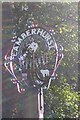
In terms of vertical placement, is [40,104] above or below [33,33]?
below

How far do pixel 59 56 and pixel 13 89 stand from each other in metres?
0.47

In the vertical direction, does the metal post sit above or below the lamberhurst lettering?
below

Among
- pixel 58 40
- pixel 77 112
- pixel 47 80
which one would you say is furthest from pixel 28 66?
pixel 77 112

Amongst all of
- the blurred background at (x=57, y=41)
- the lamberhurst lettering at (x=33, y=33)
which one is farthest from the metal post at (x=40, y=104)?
the lamberhurst lettering at (x=33, y=33)

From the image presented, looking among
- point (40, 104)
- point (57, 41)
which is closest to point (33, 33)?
point (57, 41)

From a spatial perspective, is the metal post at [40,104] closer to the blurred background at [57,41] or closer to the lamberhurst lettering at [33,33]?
the blurred background at [57,41]

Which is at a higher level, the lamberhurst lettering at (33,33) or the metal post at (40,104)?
the lamberhurst lettering at (33,33)

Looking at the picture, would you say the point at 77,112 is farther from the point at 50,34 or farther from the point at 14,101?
the point at 50,34

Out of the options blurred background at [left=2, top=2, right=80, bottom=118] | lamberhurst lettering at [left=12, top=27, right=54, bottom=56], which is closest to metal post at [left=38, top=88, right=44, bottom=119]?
blurred background at [left=2, top=2, right=80, bottom=118]

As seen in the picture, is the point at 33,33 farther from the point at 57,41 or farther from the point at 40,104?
the point at 40,104

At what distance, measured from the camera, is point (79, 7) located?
2271mm

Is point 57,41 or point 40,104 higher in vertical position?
point 57,41

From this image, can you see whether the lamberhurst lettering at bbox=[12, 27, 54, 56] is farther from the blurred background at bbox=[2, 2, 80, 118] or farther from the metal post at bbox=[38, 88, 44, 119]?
the metal post at bbox=[38, 88, 44, 119]

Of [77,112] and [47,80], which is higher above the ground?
[47,80]
